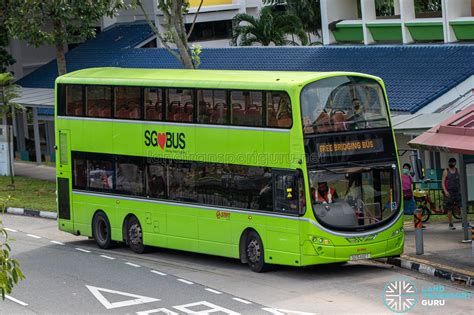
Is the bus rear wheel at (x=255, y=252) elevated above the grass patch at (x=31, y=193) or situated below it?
below

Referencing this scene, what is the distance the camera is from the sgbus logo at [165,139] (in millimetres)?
22828

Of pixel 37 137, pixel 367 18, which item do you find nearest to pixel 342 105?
pixel 367 18

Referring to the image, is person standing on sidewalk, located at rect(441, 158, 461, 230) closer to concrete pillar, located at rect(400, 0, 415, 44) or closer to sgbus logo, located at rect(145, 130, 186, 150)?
sgbus logo, located at rect(145, 130, 186, 150)

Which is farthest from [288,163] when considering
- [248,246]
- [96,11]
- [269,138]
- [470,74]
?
[96,11]

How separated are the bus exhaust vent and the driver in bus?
851cm

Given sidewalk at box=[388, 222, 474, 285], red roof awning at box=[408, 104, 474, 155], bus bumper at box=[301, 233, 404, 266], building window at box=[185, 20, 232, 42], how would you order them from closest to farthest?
1. red roof awning at box=[408, 104, 474, 155]
2. sidewalk at box=[388, 222, 474, 285]
3. bus bumper at box=[301, 233, 404, 266]
4. building window at box=[185, 20, 232, 42]

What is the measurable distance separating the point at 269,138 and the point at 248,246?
7.99ft

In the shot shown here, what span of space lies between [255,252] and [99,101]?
601 cm

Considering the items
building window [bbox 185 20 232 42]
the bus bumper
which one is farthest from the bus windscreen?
building window [bbox 185 20 232 42]

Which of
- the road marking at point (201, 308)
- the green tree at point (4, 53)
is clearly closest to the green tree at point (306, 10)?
the green tree at point (4, 53)

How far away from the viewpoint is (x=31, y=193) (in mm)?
36812

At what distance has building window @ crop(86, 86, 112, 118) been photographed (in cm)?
2475

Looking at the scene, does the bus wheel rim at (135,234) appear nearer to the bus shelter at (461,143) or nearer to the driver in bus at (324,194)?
the driver in bus at (324,194)

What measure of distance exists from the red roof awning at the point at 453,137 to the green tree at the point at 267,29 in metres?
22.9
